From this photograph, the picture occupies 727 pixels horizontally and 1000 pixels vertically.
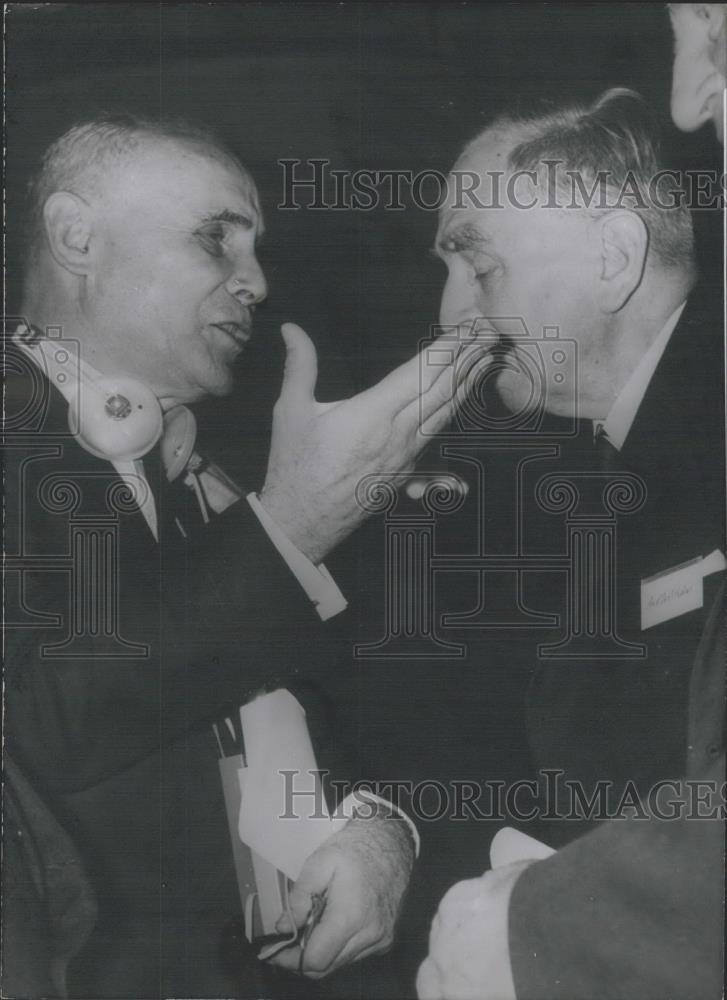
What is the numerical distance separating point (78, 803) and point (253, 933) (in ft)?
1.96

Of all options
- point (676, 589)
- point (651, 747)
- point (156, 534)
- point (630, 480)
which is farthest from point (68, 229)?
point (651, 747)

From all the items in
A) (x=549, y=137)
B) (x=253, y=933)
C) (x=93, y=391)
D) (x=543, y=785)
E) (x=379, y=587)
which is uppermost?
(x=549, y=137)

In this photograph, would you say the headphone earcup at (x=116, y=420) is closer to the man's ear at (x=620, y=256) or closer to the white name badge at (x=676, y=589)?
the man's ear at (x=620, y=256)

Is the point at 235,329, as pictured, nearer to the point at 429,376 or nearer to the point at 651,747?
the point at 429,376

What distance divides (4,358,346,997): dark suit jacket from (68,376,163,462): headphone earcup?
0.05m

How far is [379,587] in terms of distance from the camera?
9.42 feet

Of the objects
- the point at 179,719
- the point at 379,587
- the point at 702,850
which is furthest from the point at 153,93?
the point at 702,850

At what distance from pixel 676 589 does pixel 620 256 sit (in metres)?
0.92

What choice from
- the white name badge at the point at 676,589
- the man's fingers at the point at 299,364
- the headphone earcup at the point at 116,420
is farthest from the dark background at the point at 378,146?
the white name badge at the point at 676,589

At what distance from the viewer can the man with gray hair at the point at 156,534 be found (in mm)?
2869

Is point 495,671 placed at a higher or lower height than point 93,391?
lower

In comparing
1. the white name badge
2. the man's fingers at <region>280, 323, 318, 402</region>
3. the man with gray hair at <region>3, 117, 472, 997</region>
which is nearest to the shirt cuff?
the man with gray hair at <region>3, 117, 472, 997</region>

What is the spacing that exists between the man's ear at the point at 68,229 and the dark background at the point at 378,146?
0.10m

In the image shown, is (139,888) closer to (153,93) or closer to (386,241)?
(386,241)
